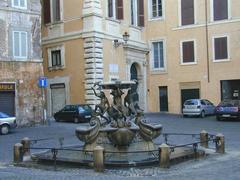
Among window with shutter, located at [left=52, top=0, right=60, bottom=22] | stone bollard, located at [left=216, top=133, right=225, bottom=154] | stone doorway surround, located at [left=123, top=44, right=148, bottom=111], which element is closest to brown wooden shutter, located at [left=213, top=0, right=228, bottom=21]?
stone doorway surround, located at [left=123, top=44, right=148, bottom=111]

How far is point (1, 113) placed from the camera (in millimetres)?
29062

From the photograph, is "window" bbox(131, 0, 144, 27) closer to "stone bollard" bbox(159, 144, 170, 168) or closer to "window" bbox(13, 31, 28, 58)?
"window" bbox(13, 31, 28, 58)

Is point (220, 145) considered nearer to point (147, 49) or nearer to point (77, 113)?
point (77, 113)

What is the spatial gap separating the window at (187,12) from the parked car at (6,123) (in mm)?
19240

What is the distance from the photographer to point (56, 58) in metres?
38.6

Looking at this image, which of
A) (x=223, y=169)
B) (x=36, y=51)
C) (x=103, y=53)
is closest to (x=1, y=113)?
(x=36, y=51)

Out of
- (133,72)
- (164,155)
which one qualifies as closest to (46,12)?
(133,72)

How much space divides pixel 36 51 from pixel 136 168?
68.5ft

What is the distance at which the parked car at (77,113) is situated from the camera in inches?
1340

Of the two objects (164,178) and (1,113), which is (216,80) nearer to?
(1,113)

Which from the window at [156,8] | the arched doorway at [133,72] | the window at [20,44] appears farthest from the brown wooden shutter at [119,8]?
the window at [20,44]

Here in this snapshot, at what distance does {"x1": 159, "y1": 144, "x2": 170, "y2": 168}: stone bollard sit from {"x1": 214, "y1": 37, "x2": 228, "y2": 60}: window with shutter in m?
28.8

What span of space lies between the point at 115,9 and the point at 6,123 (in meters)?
14.4

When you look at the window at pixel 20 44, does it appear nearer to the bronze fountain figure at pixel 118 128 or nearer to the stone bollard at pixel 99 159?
the bronze fountain figure at pixel 118 128
